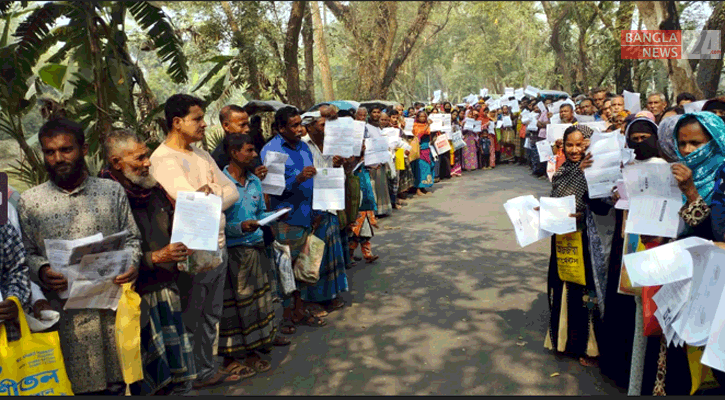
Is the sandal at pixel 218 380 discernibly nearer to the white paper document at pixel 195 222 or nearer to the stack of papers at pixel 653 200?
the white paper document at pixel 195 222

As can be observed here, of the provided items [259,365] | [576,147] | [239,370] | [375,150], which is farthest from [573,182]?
[375,150]

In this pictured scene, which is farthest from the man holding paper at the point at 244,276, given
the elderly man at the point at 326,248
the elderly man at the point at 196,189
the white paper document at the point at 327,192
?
the elderly man at the point at 326,248

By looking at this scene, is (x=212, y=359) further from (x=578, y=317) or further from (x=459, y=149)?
(x=459, y=149)

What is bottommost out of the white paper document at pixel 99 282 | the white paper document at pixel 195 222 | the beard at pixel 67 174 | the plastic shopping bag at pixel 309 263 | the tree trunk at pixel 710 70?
the plastic shopping bag at pixel 309 263

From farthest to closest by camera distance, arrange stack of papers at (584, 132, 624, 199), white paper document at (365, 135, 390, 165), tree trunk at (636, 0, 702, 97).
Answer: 1. tree trunk at (636, 0, 702, 97)
2. white paper document at (365, 135, 390, 165)
3. stack of papers at (584, 132, 624, 199)

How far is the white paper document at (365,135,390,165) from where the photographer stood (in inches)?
299

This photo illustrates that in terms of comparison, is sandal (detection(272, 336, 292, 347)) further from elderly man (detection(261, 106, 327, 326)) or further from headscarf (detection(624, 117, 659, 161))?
headscarf (detection(624, 117, 659, 161))

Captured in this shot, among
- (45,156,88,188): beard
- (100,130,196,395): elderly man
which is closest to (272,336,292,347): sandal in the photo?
(100,130,196,395): elderly man

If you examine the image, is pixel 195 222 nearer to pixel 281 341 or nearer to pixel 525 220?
pixel 281 341

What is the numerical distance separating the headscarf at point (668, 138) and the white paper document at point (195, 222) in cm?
238

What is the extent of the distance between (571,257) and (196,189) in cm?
254

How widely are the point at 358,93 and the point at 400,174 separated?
6.87 m

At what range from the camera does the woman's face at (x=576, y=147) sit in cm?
415

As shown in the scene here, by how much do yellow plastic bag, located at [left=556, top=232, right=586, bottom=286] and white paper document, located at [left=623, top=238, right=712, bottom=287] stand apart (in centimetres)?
125
